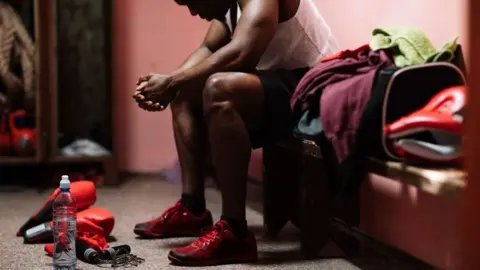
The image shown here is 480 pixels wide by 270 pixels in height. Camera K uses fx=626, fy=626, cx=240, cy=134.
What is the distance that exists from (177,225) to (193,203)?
82 millimetres

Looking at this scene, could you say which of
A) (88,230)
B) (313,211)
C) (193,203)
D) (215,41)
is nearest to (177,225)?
(193,203)

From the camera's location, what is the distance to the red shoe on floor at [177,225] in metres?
1.88

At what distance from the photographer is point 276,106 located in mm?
1704

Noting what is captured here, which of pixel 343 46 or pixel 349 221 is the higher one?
pixel 343 46

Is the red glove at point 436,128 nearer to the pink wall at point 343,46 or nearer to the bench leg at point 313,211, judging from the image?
the pink wall at point 343,46

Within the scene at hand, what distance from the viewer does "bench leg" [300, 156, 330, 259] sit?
1.68m

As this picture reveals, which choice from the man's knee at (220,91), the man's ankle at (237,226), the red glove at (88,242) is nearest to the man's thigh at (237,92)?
the man's knee at (220,91)

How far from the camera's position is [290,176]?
2.00 meters

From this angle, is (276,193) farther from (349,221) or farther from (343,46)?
(343,46)

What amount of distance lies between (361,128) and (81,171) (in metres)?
2.09

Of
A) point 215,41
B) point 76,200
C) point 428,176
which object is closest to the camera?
point 428,176

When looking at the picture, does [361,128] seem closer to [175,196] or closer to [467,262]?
[467,262]

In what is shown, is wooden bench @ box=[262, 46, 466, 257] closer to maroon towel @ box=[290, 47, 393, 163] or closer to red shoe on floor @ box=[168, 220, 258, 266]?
maroon towel @ box=[290, 47, 393, 163]

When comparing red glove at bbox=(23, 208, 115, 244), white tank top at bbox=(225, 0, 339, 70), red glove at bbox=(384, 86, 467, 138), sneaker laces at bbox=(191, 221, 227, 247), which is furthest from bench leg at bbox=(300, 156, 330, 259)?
red glove at bbox=(23, 208, 115, 244)
